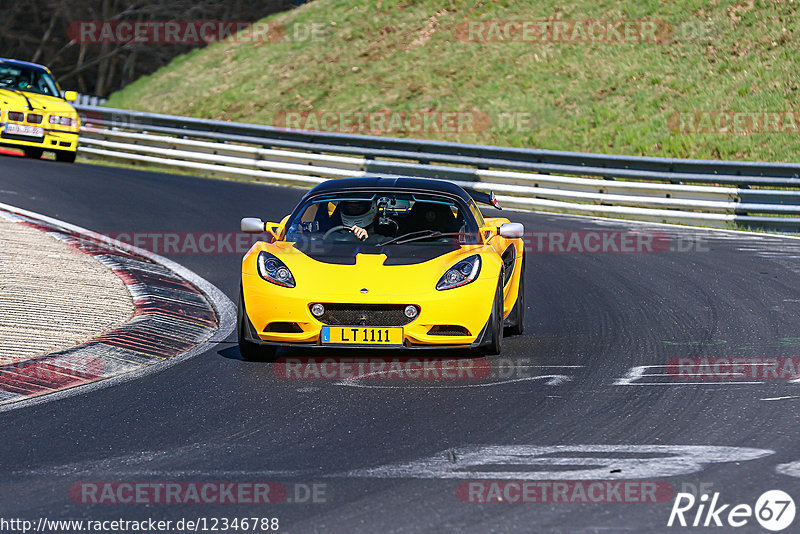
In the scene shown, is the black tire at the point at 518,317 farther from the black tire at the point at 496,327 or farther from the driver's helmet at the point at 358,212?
the driver's helmet at the point at 358,212

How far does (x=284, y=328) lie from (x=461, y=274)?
127 centimetres

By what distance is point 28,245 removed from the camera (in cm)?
1274

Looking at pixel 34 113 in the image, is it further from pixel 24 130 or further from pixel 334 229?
pixel 334 229

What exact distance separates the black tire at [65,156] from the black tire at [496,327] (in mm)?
16727

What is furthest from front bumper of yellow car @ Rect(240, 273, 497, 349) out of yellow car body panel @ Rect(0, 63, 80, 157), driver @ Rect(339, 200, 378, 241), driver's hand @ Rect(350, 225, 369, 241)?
yellow car body panel @ Rect(0, 63, 80, 157)

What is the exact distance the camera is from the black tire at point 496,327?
823 centimetres

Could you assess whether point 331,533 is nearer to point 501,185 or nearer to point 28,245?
point 28,245

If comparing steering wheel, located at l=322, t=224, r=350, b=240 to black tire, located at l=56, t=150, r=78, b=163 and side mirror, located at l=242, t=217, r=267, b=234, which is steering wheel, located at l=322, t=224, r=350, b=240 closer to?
side mirror, located at l=242, t=217, r=267, b=234

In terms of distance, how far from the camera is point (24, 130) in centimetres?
2284

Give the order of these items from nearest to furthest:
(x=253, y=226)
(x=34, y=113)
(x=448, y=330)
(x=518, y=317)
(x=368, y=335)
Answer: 1. (x=368, y=335)
2. (x=448, y=330)
3. (x=253, y=226)
4. (x=518, y=317)
5. (x=34, y=113)

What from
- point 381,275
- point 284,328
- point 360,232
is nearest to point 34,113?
point 360,232

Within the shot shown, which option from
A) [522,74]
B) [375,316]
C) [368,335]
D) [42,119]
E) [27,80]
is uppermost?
[522,74]

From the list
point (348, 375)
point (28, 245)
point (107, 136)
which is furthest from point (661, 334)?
point (107, 136)

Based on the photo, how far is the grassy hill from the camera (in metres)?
25.6
